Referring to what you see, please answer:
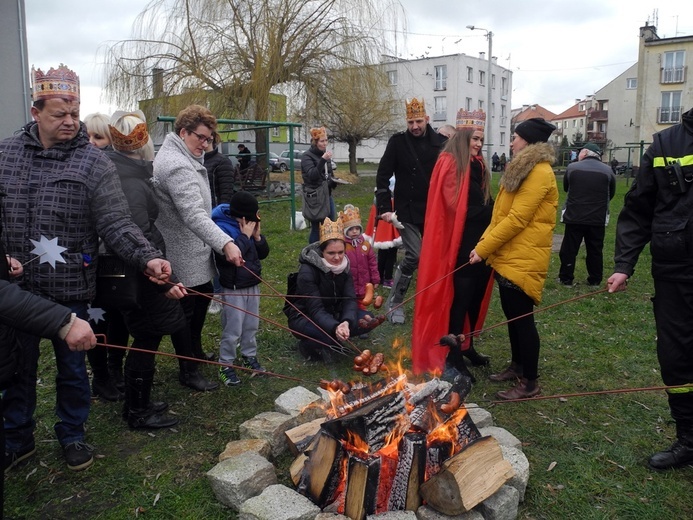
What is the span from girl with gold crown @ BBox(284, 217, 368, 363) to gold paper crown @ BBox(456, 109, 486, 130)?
1344mm

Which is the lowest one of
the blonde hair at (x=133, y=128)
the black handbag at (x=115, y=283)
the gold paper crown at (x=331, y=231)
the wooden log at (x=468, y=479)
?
the wooden log at (x=468, y=479)

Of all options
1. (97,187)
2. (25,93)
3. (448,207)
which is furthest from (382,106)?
(97,187)

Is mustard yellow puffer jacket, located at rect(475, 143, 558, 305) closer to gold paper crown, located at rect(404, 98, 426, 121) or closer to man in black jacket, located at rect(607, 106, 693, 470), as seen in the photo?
man in black jacket, located at rect(607, 106, 693, 470)

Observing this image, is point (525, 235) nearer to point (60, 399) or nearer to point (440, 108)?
point (60, 399)

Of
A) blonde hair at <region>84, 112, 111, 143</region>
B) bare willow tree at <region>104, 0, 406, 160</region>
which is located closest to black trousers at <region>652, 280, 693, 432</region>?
blonde hair at <region>84, 112, 111, 143</region>

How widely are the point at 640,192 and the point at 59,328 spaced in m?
3.24

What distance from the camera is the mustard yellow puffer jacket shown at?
4055mm

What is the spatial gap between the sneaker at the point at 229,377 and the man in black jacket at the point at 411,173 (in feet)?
5.95

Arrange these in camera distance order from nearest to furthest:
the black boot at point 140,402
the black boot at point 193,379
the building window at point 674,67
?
the black boot at point 140,402 < the black boot at point 193,379 < the building window at point 674,67

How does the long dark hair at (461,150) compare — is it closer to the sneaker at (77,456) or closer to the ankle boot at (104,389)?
the ankle boot at (104,389)

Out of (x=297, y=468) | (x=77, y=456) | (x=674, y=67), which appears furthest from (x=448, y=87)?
(x=77, y=456)

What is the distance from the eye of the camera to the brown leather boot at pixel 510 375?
4.58 m

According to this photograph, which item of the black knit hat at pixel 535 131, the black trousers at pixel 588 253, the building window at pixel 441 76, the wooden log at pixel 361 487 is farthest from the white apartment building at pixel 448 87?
the wooden log at pixel 361 487

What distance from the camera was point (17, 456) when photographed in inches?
132
